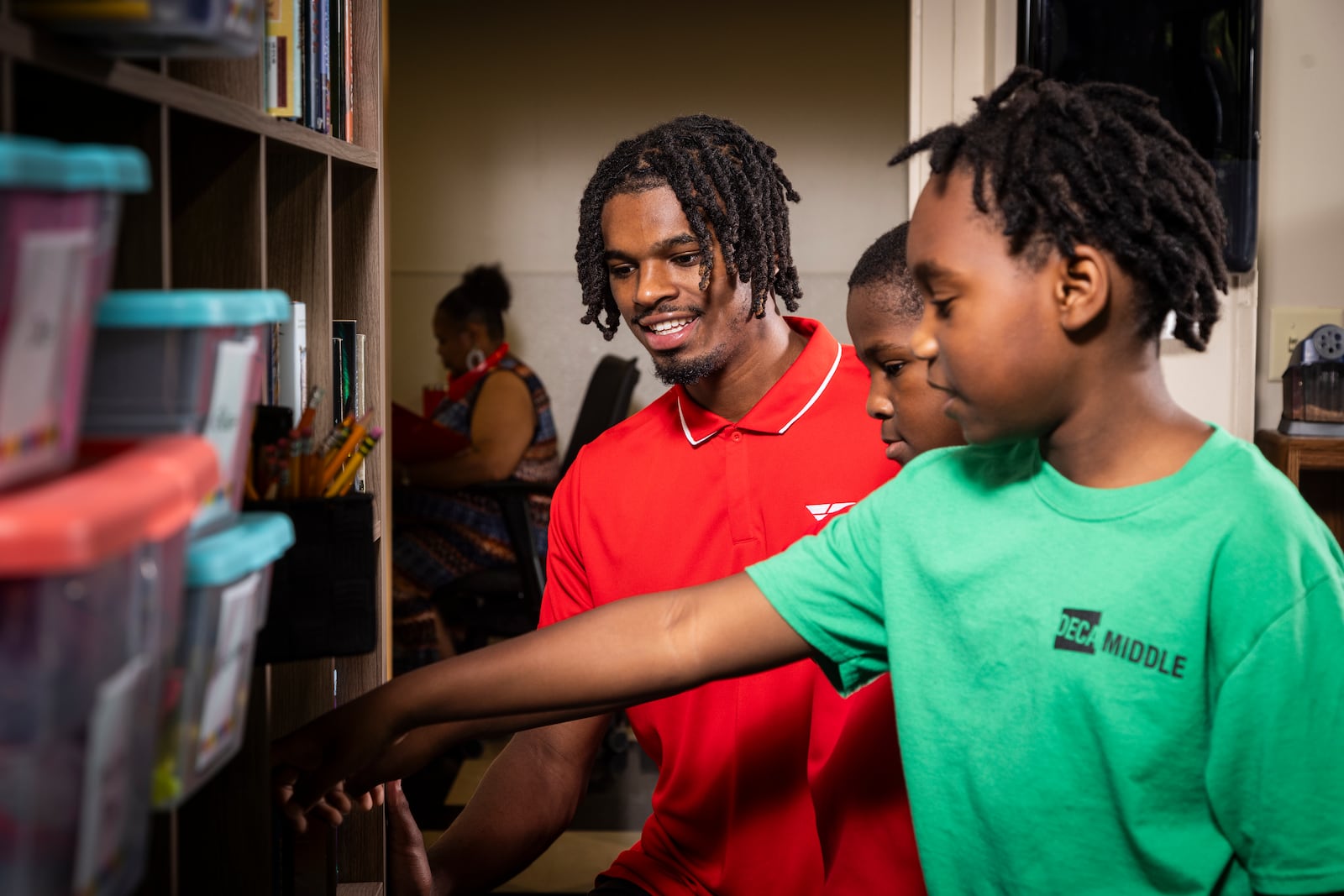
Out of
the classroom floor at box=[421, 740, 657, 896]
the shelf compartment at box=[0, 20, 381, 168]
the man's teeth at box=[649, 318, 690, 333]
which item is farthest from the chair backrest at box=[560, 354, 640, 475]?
the shelf compartment at box=[0, 20, 381, 168]

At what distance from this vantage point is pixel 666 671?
1028mm

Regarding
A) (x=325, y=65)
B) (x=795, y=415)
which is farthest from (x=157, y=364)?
(x=795, y=415)

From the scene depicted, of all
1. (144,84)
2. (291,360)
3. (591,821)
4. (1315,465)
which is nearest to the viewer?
(144,84)

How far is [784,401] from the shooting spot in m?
1.58

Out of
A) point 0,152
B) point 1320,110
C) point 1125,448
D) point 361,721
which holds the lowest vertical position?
point 361,721

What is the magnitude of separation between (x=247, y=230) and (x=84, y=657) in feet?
1.81

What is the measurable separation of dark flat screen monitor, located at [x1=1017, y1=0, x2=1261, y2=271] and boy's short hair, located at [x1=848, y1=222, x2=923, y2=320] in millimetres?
1006

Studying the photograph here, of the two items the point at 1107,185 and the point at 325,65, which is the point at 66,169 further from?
the point at 325,65

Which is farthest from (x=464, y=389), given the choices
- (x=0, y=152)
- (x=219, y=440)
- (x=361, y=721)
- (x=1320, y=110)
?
(x=0, y=152)

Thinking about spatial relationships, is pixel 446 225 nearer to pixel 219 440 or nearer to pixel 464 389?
pixel 464 389

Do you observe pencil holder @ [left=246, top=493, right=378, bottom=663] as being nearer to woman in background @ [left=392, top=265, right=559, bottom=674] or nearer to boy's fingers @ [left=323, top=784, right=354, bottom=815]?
boy's fingers @ [left=323, top=784, right=354, bottom=815]

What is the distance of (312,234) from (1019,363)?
2.63ft

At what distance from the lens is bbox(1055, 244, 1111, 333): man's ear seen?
0.86 m

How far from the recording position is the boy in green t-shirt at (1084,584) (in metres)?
0.81
